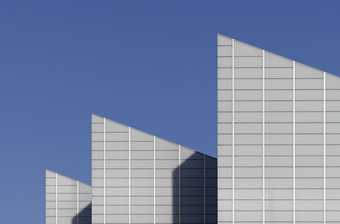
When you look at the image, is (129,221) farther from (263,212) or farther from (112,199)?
(263,212)

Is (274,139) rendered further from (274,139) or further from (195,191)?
(195,191)

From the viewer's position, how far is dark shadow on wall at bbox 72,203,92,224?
11288cm

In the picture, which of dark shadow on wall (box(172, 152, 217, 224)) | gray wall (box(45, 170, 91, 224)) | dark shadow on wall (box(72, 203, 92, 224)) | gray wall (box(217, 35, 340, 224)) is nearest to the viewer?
gray wall (box(217, 35, 340, 224))

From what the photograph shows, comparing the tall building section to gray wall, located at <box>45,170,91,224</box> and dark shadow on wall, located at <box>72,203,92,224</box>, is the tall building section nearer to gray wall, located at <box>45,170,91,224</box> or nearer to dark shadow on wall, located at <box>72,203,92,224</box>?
dark shadow on wall, located at <box>72,203,92,224</box>

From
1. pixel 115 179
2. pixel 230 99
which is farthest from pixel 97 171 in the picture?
pixel 230 99

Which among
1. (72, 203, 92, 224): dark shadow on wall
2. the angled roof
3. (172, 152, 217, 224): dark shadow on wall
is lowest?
(72, 203, 92, 224): dark shadow on wall

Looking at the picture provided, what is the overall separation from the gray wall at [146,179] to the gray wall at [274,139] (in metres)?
12.5

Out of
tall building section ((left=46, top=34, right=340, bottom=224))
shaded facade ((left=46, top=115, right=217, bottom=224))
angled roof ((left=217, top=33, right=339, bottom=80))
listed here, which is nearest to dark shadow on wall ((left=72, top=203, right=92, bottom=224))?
shaded facade ((left=46, top=115, right=217, bottom=224))

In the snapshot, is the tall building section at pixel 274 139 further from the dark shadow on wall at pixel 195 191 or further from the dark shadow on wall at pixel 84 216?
the dark shadow on wall at pixel 84 216

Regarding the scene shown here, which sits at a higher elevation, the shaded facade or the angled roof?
the angled roof

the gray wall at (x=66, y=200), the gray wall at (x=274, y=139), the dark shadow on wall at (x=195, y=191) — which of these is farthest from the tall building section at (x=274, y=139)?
the gray wall at (x=66, y=200)

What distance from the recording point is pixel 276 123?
8319 centimetres

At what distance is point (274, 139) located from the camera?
83.1m

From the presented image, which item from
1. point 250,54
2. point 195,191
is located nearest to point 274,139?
point 250,54
